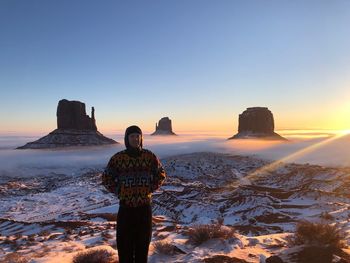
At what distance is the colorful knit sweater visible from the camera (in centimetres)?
557

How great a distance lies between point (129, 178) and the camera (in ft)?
18.4

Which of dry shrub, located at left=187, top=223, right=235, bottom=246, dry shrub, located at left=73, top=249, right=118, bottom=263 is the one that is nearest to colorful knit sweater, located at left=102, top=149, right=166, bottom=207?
dry shrub, located at left=73, top=249, right=118, bottom=263

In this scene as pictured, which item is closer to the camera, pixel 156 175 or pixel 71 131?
pixel 156 175

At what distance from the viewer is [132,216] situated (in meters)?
5.55

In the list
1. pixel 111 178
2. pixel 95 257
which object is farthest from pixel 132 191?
pixel 95 257

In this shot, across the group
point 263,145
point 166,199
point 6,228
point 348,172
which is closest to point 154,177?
point 6,228

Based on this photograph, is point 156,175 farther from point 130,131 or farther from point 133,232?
point 133,232

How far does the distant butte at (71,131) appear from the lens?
17350 centimetres

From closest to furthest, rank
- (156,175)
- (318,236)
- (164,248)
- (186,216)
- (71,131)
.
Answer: (156,175)
(318,236)
(164,248)
(186,216)
(71,131)

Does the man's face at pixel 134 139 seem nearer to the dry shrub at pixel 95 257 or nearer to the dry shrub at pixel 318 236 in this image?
the dry shrub at pixel 95 257

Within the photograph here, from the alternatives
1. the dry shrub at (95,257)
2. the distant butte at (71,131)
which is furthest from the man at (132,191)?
the distant butte at (71,131)

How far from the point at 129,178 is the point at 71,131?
587ft

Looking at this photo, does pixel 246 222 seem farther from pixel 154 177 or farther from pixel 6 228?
pixel 154 177

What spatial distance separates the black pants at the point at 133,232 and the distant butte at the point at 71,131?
17176 centimetres
